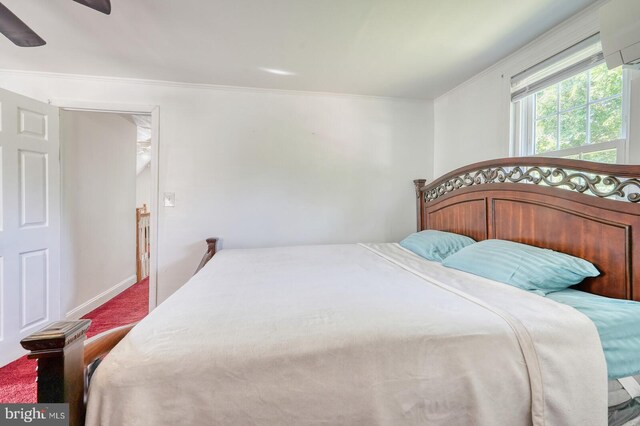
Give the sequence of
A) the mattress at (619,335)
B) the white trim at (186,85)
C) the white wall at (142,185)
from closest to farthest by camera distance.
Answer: the mattress at (619,335) → the white trim at (186,85) → the white wall at (142,185)

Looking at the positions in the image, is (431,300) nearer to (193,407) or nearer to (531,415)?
(531,415)

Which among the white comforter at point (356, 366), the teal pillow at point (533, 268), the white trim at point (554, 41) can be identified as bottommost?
the white comforter at point (356, 366)

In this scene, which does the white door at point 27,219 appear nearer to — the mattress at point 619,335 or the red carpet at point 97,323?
the red carpet at point 97,323

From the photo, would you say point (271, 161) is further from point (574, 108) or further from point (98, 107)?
point (574, 108)

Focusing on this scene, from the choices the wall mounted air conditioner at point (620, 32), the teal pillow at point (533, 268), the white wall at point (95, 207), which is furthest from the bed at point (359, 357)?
the white wall at point (95, 207)

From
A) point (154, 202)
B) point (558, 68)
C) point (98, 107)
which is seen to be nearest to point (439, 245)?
point (558, 68)

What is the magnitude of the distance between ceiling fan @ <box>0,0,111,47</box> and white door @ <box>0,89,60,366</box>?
80 cm

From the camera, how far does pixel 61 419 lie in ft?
2.15

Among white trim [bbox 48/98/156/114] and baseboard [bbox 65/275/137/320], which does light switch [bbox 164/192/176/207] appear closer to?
white trim [bbox 48/98/156/114]

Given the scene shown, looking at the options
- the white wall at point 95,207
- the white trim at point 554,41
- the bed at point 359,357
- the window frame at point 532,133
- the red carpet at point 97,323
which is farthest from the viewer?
the white wall at point 95,207

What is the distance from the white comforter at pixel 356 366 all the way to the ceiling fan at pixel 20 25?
1368 millimetres

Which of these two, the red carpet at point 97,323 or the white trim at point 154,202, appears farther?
the white trim at point 154,202

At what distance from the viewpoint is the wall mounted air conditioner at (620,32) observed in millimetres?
Result: 1209

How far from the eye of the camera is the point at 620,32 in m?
1.25
